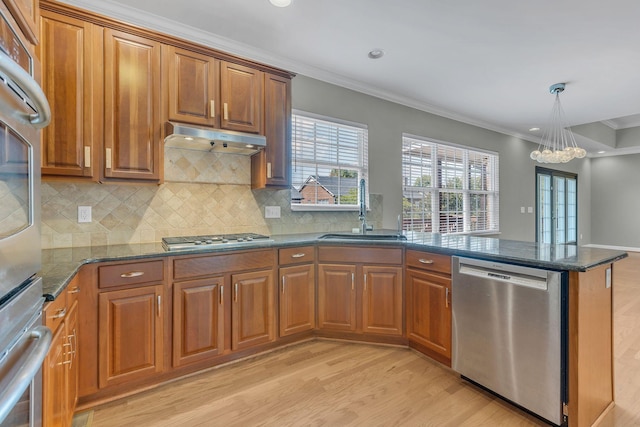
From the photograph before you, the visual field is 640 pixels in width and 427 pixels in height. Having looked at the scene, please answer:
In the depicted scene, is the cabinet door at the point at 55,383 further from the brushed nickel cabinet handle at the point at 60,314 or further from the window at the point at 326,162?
the window at the point at 326,162

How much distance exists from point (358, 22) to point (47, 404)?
118 inches

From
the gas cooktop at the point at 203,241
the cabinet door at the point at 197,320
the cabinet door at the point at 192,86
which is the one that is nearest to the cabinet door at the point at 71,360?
the cabinet door at the point at 197,320

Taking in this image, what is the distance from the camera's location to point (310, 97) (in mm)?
3414

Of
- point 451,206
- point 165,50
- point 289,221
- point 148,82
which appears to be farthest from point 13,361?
point 451,206

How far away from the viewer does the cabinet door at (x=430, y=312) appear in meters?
2.28

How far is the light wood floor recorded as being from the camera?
179 centimetres

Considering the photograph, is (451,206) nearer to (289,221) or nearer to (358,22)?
(289,221)

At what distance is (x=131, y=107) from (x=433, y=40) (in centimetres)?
257

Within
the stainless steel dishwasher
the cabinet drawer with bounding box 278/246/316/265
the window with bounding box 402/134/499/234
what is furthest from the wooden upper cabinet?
the window with bounding box 402/134/499/234

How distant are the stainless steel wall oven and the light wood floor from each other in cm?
105

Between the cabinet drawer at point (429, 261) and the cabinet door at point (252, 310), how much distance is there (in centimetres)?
115

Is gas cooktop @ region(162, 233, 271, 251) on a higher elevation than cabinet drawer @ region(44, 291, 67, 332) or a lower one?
higher

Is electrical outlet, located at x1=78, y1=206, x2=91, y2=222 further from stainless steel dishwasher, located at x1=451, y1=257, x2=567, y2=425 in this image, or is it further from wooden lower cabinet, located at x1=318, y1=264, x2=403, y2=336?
stainless steel dishwasher, located at x1=451, y1=257, x2=567, y2=425

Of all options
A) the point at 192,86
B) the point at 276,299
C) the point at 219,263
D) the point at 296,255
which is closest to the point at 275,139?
the point at 192,86
